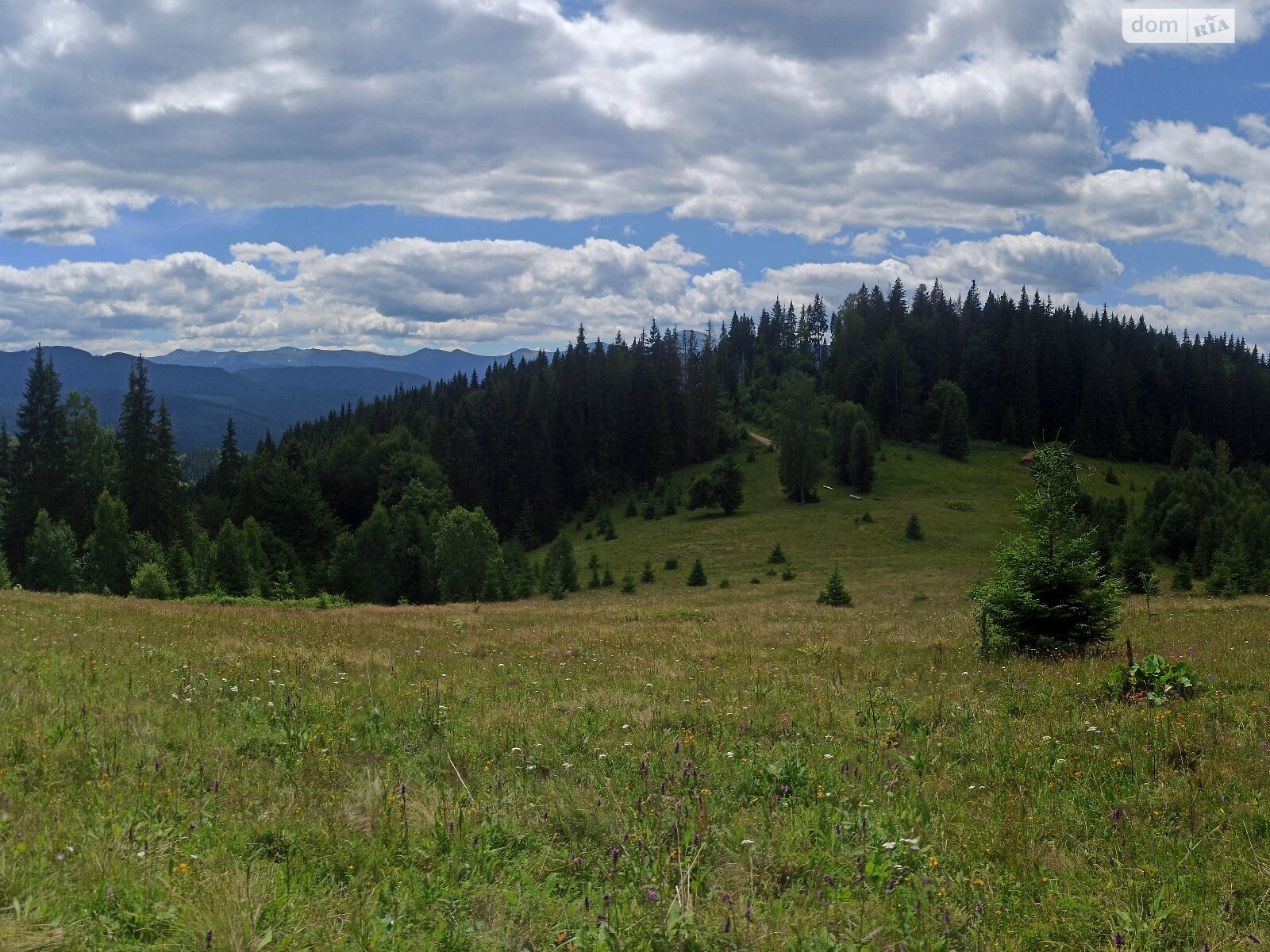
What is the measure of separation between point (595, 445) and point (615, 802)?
358ft

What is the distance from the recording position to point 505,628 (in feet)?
62.7

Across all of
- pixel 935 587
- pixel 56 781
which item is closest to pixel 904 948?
pixel 56 781

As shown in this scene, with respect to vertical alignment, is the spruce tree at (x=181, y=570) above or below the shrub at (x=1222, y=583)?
below

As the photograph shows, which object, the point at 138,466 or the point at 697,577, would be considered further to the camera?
the point at 138,466

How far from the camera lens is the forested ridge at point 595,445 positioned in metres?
59.5

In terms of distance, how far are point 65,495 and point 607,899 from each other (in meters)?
82.2

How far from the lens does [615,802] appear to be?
19.2ft

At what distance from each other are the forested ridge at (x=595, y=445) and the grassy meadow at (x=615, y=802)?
38.5 meters

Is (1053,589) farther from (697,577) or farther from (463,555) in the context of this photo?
(463,555)

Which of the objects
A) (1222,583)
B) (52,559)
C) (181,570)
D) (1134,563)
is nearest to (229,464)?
(52,559)

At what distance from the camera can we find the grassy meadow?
14.1 ft

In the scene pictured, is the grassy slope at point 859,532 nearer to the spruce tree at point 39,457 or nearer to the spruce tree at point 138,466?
the spruce tree at point 138,466

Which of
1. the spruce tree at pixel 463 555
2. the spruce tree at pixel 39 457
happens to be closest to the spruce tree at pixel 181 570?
the spruce tree at pixel 463 555

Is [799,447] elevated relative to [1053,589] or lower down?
elevated
